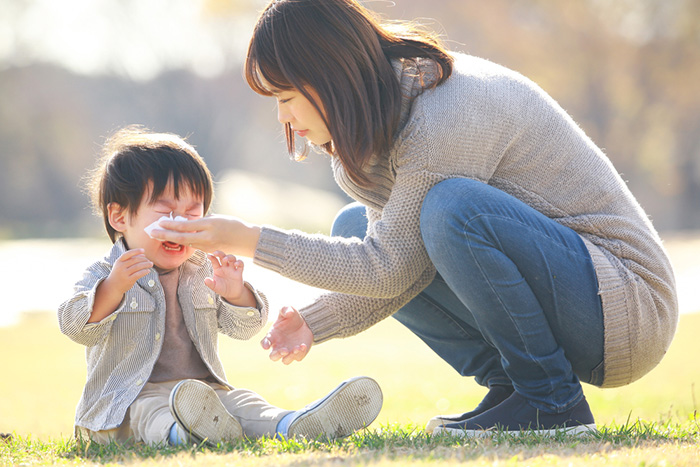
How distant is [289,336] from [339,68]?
0.90m

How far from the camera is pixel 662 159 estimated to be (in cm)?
2689

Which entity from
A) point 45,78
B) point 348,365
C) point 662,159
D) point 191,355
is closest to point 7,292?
point 348,365

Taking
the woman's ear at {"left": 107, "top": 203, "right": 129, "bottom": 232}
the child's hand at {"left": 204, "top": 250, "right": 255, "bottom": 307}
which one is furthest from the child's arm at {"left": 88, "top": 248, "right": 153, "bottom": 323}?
the woman's ear at {"left": 107, "top": 203, "right": 129, "bottom": 232}

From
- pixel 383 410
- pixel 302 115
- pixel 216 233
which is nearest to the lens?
pixel 216 233

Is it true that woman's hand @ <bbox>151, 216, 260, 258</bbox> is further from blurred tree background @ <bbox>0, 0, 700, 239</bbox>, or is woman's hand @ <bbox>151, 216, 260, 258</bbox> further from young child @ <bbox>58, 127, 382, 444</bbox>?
blurred tree background @ <bbox>0, 0, 700, 239</bbox>

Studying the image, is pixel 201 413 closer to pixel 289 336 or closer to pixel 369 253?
pixel 289 336

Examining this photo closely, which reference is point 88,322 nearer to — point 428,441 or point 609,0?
point 428,441

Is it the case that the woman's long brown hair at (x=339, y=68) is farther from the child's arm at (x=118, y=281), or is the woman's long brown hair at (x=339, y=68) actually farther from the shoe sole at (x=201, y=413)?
the shoe sole at (x=201, y=413)

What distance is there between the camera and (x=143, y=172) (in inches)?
108

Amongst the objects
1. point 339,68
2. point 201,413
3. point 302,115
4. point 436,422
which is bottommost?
point 436,422

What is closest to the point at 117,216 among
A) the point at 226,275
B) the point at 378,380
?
the point at 226,275

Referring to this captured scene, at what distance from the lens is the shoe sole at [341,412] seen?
92.1 inches

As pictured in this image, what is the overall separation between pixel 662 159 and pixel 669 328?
86.5 feet

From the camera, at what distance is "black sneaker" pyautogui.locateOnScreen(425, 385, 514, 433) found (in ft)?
8.43
